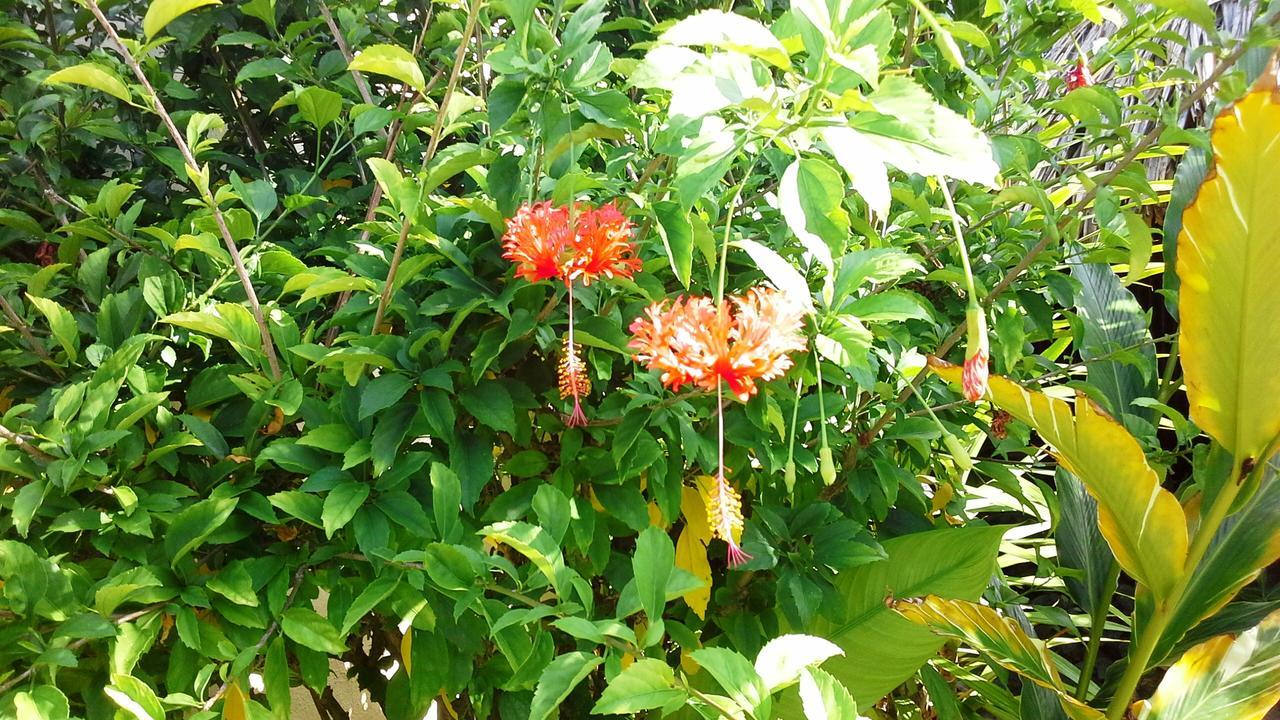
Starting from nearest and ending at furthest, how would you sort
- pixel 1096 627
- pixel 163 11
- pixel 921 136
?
1. pixel 921 136
2. pixel 163 11
3. pixel 1096 627

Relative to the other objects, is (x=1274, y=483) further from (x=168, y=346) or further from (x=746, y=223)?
→ (x=168, y=346)

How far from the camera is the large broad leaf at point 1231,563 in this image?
113 cm

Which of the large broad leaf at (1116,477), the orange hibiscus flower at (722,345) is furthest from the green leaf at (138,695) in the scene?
the large broad leaf at (1116,477)

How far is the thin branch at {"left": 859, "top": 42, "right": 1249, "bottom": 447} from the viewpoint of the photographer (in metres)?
0.88

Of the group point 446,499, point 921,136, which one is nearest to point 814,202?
point 921,136

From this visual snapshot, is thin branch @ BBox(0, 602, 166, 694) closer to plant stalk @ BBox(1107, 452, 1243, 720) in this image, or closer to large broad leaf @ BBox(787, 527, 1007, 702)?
large broad leaf @ BBox(787, 527, 1007, 702)

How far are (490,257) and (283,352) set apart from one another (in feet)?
0.85

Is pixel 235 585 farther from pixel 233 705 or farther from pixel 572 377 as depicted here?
pixel 572 377

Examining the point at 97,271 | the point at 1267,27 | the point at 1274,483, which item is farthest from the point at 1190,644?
the point at 97,271

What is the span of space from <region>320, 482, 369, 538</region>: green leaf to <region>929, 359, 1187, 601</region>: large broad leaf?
26.3 inches

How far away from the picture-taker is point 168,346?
3.54 ft

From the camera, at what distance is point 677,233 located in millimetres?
740

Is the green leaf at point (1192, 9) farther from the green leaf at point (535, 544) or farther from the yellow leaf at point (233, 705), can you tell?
the yellow leaf at point (233, 705)

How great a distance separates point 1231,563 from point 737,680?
846mm
